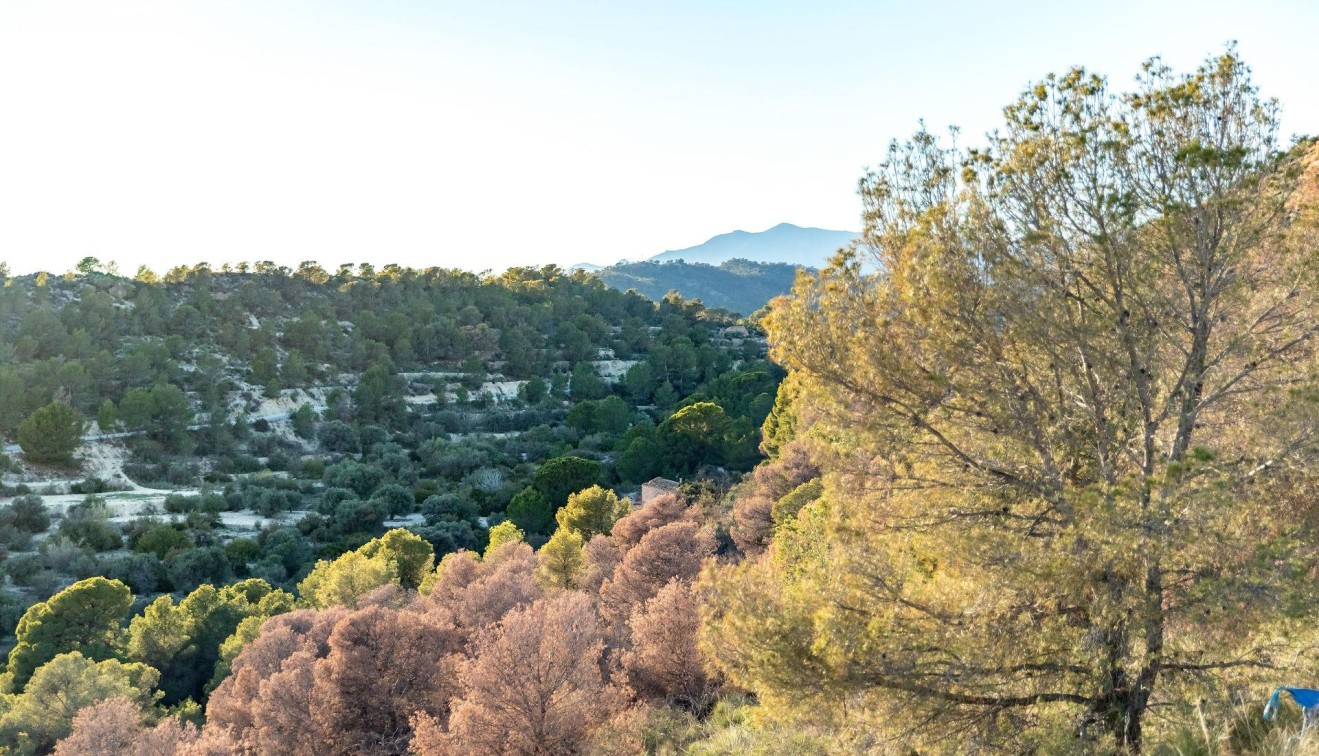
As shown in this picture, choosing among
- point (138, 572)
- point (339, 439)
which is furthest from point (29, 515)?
point (339, 439)

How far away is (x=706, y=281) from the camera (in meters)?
148

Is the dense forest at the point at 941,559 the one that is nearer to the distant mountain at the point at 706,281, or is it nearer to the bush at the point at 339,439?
the bush at the point at 339,439

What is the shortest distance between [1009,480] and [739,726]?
211 inches

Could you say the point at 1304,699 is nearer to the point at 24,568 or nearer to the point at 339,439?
the point at 24,568

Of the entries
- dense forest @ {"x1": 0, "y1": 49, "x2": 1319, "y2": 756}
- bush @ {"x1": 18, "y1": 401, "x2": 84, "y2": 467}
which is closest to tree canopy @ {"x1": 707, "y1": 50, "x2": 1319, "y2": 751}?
dense forest @ {"x1": 0, "y1": 49, "x2": 1319, "y2": 756}

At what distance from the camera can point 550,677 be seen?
1078 cm

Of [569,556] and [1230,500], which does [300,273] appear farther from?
[1230,500]

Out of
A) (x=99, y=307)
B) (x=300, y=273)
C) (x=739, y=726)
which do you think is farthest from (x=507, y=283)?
(x=739, y=726)

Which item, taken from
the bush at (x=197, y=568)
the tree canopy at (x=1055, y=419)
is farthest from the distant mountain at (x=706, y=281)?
the tree canopy at (x=1055, y=419)

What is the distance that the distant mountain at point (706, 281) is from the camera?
140875 mm

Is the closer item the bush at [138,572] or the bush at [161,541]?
the bush at [138,572]

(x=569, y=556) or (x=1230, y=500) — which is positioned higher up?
(x=1230, y=500)

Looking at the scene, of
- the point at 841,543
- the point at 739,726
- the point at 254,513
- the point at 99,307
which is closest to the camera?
the point at 841,543

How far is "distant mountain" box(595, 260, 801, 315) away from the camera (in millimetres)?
140875
